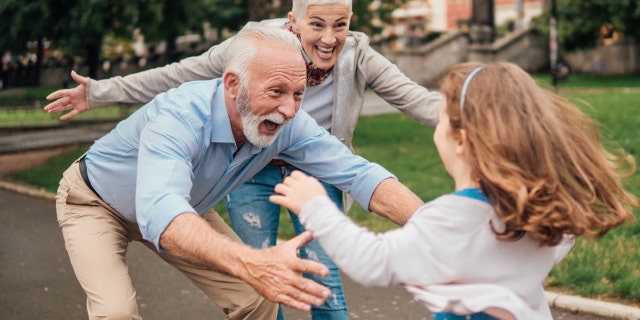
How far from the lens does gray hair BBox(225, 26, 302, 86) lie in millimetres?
3361

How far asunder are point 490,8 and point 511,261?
107 feet

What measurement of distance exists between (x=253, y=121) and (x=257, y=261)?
2.50ft

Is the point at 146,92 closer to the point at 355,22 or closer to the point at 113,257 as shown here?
the point at 113,257

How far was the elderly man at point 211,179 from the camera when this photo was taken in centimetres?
289

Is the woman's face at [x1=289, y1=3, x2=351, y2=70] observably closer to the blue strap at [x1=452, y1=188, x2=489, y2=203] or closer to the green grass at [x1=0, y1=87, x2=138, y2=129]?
the blue strap at [x1=452, y1=188, x2=489, y2=203]

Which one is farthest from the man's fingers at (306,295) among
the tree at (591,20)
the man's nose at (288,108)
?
the tree at (591,20)

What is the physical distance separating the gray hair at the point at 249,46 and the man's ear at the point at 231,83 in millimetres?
23

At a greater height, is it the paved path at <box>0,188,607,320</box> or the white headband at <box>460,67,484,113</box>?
the white headband at <box>460,67,484,113</box>

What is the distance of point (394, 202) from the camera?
11.7 feet

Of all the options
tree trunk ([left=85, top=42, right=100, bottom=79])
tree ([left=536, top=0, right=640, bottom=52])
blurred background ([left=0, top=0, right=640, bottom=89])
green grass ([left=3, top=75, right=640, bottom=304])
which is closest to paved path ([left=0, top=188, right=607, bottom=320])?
green grass ([left=3, top=75, right=640, bottom=304])

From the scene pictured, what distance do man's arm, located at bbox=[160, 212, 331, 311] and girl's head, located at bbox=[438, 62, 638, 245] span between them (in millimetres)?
562

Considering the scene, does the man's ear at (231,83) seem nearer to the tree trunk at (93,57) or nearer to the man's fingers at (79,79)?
the man's fingers at (79,79)

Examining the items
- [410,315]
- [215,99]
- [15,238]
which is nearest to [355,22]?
[15,238]

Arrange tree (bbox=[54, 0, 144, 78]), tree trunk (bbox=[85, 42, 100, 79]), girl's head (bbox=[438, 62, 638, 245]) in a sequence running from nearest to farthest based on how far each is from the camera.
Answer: girl's head (bbox=[438, 62, 638, 245])
tree (bbox=[54, 0, 144, 78])
tree trunk (bbox=[85, 42, 100, 79])
